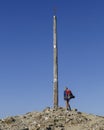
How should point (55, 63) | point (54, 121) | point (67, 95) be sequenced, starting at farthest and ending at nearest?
1. point (55, 63)
2. point (67, 95)
3. point (54, 121)

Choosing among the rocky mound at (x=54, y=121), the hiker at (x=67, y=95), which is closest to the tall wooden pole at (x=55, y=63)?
the hiker at (x=67, y=95)

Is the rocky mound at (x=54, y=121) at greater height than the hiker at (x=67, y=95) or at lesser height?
lesser

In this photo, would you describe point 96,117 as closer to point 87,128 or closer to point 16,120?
point 87,128

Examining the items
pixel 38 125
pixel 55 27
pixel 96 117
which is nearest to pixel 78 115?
pixel 96 117

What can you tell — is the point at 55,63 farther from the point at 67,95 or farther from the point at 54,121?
the point at 54,121

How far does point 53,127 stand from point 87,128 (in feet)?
8.93

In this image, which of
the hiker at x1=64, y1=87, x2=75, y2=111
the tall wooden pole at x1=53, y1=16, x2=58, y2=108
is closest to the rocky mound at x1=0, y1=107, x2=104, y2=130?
the hiker at x1=64, y1=87, x2=75, y2=111

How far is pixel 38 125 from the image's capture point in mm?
34281

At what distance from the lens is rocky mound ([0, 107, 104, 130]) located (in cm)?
3394

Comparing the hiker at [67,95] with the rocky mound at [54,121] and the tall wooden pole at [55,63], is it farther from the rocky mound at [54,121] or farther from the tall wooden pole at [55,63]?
the tall wooden pole at [55,63]

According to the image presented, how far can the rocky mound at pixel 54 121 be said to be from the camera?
3394 cm

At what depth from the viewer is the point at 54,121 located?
35375 millimetres

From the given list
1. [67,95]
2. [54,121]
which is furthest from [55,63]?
[54,121]

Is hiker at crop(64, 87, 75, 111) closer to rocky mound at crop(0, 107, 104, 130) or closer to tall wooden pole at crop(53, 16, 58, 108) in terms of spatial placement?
rocky mound at crop(0, 107, 104, 130)
